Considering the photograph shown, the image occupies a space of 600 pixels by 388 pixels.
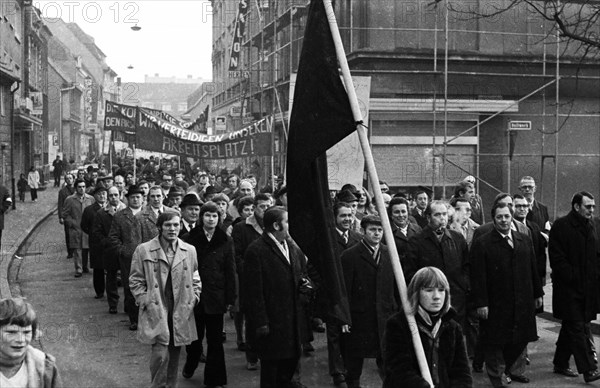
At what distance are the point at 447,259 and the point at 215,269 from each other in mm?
2259

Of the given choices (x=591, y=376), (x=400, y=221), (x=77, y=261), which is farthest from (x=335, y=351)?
(x=77, y=261)

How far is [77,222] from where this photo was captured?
15648mm

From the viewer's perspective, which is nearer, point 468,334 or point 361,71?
point 468,334

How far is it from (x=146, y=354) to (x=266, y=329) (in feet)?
9.97

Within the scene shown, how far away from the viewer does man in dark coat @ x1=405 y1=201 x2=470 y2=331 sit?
331 inches

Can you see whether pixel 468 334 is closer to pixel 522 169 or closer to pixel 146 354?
pixel 146 354

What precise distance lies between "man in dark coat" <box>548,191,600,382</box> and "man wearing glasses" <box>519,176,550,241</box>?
2232 mm

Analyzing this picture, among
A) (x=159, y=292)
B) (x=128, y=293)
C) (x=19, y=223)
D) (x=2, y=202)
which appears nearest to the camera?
(x=159, y=292)

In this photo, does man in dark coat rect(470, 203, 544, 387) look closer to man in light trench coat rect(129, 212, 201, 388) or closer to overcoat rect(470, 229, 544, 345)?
overcoat rect(470, 229, 544, 345)

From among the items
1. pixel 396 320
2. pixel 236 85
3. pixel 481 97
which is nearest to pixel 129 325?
pixel 396 320

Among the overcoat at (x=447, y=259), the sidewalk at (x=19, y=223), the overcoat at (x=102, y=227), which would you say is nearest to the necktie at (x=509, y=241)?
the overcoat at (x=447, y=259)

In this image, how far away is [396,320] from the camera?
475 cm

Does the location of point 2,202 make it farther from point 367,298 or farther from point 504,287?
point 504,287

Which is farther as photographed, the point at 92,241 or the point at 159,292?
the point at 92,241
